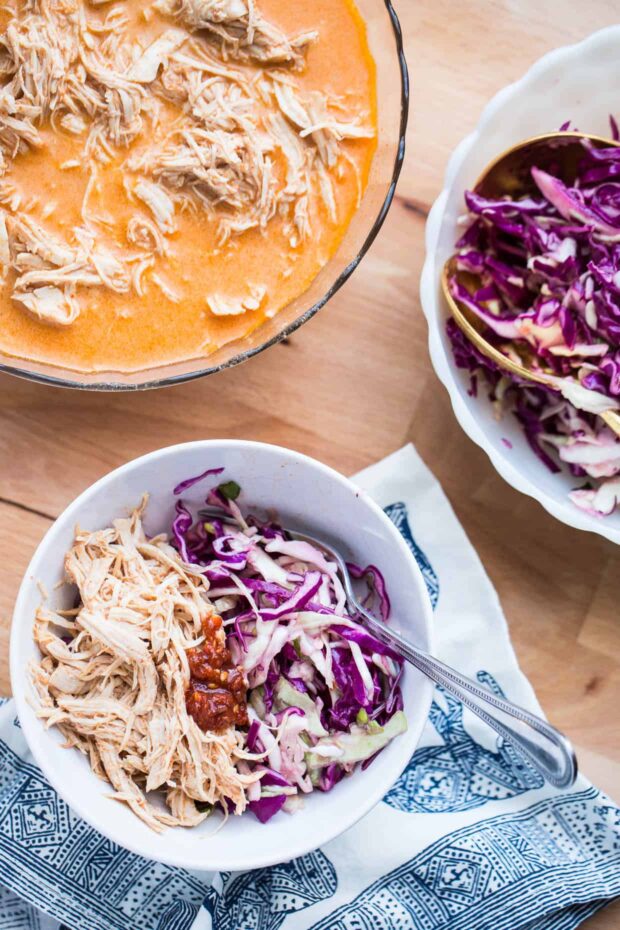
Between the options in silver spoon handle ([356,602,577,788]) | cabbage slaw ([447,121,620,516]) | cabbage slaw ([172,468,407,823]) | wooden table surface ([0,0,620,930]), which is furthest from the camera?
wooden table surface ([0,0,620,930])

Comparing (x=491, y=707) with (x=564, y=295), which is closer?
(x=491, y=707)

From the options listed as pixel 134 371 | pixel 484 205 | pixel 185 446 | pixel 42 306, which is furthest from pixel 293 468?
pixel 484 205

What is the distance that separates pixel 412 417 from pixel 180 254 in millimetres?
570

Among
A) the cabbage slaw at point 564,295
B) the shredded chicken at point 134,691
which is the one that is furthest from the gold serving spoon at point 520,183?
the shredded chicken at point 134,691

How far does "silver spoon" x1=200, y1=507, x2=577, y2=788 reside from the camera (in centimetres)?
134

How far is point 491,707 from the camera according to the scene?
1440mm

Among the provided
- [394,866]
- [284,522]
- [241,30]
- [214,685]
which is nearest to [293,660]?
[214,685]

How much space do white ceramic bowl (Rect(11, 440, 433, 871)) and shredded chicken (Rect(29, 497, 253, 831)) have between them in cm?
3

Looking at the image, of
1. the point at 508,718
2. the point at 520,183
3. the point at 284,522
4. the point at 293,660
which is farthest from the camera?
the point at 520,183

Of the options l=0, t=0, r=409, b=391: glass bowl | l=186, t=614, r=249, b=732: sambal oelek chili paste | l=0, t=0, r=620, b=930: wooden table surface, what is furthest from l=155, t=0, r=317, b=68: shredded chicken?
l=186, t=614, r=249, b=732: sambal oelek chili paste

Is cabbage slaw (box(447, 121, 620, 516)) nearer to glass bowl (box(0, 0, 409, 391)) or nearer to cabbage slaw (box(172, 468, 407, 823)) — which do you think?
glass bowl (box(0, 0, 409, 391))

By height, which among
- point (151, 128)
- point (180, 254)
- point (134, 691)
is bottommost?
point (134, 691)

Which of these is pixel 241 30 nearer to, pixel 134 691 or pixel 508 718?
pixel 134 691

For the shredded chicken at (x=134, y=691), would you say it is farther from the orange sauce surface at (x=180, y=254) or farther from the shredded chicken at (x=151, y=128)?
the shredded chicken at (x=151, y=128)
